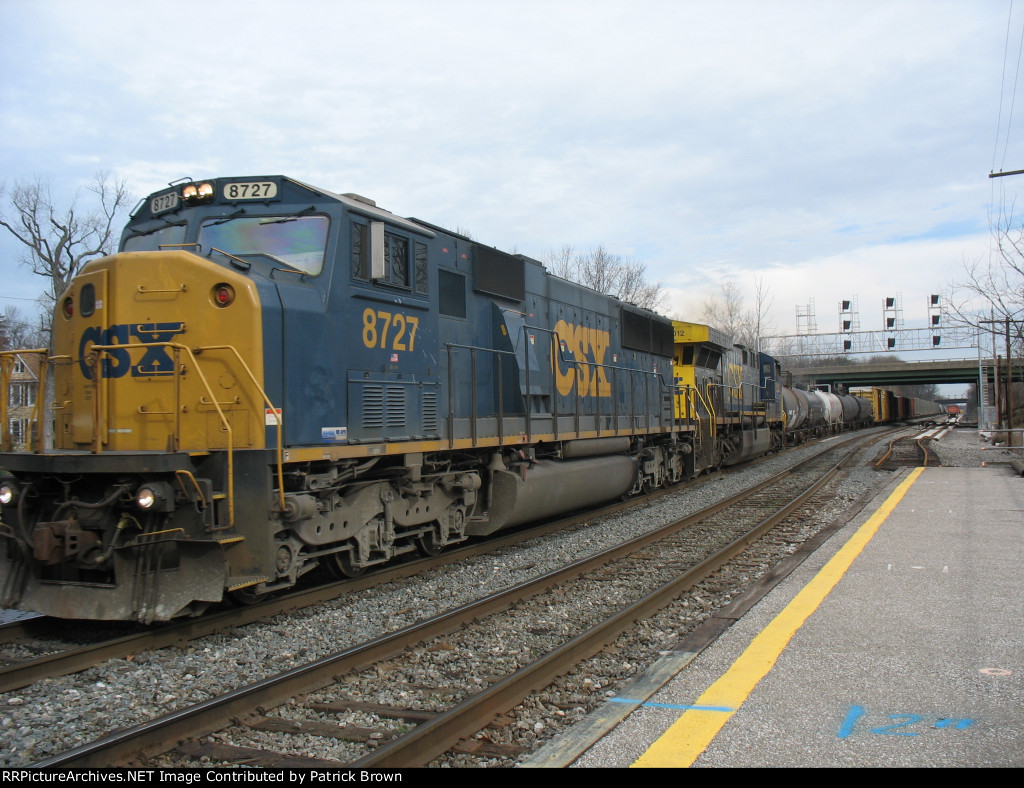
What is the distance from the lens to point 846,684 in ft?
13.5

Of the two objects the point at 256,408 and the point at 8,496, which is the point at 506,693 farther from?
the point at 8,496

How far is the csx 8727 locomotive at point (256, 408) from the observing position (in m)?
5.11

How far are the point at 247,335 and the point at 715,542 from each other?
610 centimetres

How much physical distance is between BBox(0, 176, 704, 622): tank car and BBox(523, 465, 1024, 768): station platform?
9.87ft

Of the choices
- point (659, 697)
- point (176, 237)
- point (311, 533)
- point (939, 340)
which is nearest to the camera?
point (659, 697)

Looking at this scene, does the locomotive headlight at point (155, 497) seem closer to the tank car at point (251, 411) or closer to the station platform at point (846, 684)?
the tank car at point (251, 411)

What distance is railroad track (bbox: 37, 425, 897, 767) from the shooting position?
3.48m

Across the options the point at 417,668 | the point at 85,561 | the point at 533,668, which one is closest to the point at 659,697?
the point at 533,668

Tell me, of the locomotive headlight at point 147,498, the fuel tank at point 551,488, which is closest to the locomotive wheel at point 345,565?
the fuel tank at point 551,488

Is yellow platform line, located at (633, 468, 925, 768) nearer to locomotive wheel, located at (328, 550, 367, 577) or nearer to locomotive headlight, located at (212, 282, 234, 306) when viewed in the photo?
locomotive wheel, located at (328, 550, 367, 577)

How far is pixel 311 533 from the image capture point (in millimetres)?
5910

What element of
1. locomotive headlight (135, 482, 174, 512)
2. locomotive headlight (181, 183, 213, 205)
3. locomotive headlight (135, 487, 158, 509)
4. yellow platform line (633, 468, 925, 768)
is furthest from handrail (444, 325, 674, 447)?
yellow platform line (633, 468, 925, 768)

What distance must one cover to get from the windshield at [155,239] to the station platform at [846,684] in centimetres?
525

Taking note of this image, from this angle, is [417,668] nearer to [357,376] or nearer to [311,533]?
[311,533]
